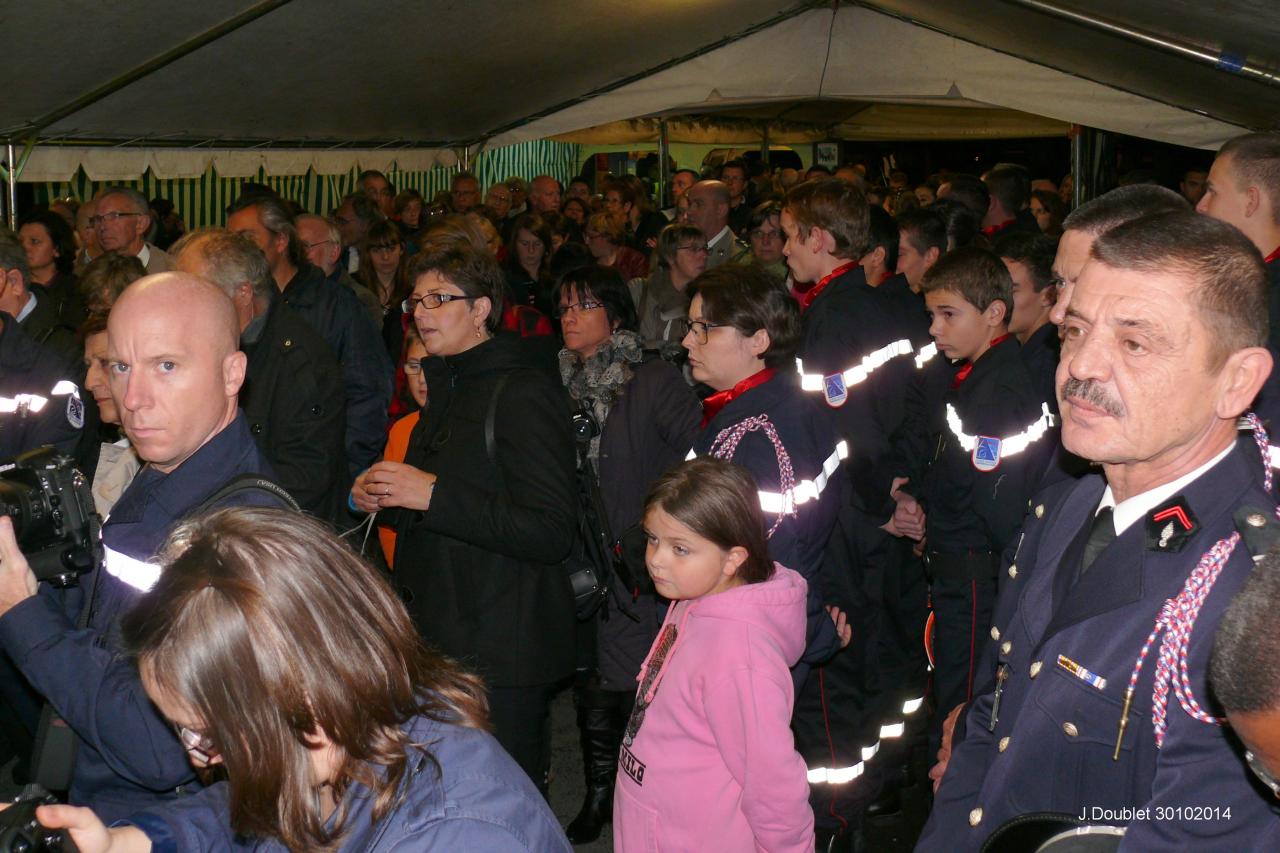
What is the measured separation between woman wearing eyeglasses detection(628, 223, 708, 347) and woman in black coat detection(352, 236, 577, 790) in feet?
10.7

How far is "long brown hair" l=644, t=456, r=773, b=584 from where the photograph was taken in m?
3.01

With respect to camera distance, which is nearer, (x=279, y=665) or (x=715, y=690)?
(x=279, y=665)

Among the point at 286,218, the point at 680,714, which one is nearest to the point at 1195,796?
the point at 680,714

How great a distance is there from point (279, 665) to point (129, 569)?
1.02 m

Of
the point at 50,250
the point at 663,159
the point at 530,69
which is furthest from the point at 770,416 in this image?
the point at 663,159

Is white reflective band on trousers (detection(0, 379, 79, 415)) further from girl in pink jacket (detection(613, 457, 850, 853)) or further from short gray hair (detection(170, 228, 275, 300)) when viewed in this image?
girl in pink jacket (detection(613, 457, 850, 853))

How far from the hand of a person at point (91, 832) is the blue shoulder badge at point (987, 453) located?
289 centimetres

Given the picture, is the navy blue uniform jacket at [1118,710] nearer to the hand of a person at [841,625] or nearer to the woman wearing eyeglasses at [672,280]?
the hand of a person at [841,625]

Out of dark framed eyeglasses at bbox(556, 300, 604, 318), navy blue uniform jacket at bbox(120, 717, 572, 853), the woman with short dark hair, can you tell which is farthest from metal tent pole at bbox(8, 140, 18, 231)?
navy blue uniform jacket at bbox(120, 717, 572, 853)

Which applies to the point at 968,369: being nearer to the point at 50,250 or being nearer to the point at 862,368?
the point at 862,368

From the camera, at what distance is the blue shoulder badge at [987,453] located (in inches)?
151

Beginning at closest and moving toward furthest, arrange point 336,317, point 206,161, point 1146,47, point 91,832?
point 91,832 → point 336,317 → point 1146,47 → point 206,161

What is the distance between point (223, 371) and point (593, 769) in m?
2.44

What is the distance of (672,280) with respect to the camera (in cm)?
699
